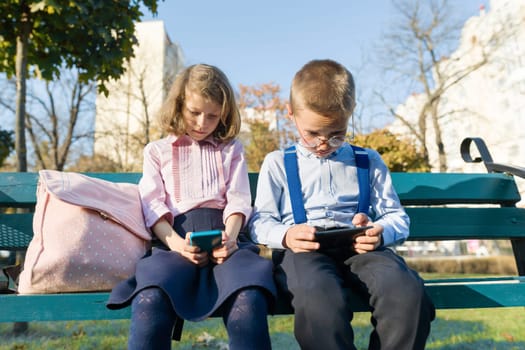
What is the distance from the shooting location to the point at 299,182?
2127 mm

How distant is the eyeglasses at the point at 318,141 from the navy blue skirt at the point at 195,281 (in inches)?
21.5

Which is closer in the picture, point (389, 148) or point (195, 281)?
point (195, 281)

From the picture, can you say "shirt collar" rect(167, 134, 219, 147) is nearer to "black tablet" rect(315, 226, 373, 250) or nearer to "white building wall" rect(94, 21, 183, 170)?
"black tablet" rect(315, 226, 373, 250)

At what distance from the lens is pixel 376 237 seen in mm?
1821

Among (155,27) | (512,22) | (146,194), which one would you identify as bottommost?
(146,194)

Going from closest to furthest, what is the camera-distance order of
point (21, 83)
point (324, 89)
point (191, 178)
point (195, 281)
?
point (195, 281)
point (324, 89)
point (191, 178)
point (21, 83)

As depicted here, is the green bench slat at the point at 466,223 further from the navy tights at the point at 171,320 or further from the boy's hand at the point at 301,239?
the navy tights at the point at 171,320

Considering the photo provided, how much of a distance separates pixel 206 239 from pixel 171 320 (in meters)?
0.29

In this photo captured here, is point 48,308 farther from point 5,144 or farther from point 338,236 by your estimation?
point 5,144

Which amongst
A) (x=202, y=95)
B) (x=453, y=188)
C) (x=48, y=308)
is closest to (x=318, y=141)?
(x=202, y=95)

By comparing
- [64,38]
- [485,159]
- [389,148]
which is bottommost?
[485,159]

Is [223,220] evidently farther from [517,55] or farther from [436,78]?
[517,55]

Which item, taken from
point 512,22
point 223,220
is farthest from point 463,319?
point 512,22

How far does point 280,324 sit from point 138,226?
227cm
